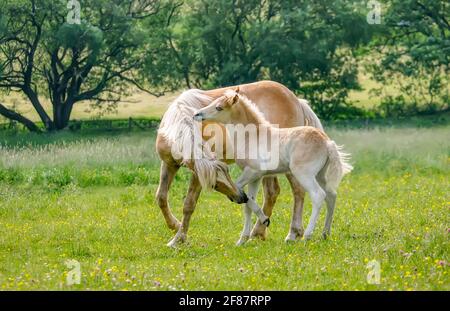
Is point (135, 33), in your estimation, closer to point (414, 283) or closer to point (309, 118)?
point (309, 118)

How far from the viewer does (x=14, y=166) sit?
1948cm

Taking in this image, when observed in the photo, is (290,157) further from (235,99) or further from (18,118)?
(18,118)

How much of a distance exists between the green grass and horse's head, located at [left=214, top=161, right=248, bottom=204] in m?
0.67

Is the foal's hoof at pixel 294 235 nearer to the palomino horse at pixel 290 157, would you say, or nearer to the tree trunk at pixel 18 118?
the palomino horse at pixel 290 157

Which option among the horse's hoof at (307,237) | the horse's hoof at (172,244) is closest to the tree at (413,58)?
the horse's hoof at (307,237)

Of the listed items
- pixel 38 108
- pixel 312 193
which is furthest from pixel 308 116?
pixel 38 108

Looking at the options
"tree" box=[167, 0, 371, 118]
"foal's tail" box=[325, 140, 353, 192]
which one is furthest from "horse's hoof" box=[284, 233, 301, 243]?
"tree" box=[167, 0, 371, 118]

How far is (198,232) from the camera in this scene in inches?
475

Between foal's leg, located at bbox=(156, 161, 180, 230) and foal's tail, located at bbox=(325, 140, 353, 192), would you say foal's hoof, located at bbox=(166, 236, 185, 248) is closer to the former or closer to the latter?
foal's leg, located at bbox=(156, 161, 180, 230)

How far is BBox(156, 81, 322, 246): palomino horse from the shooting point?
33.7 ft

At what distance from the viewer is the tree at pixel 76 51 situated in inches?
1286

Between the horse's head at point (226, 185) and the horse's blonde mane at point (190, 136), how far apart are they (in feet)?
0.18

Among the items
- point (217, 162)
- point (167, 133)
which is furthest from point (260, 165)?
point (167, 133)

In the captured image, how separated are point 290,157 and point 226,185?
1.00m
